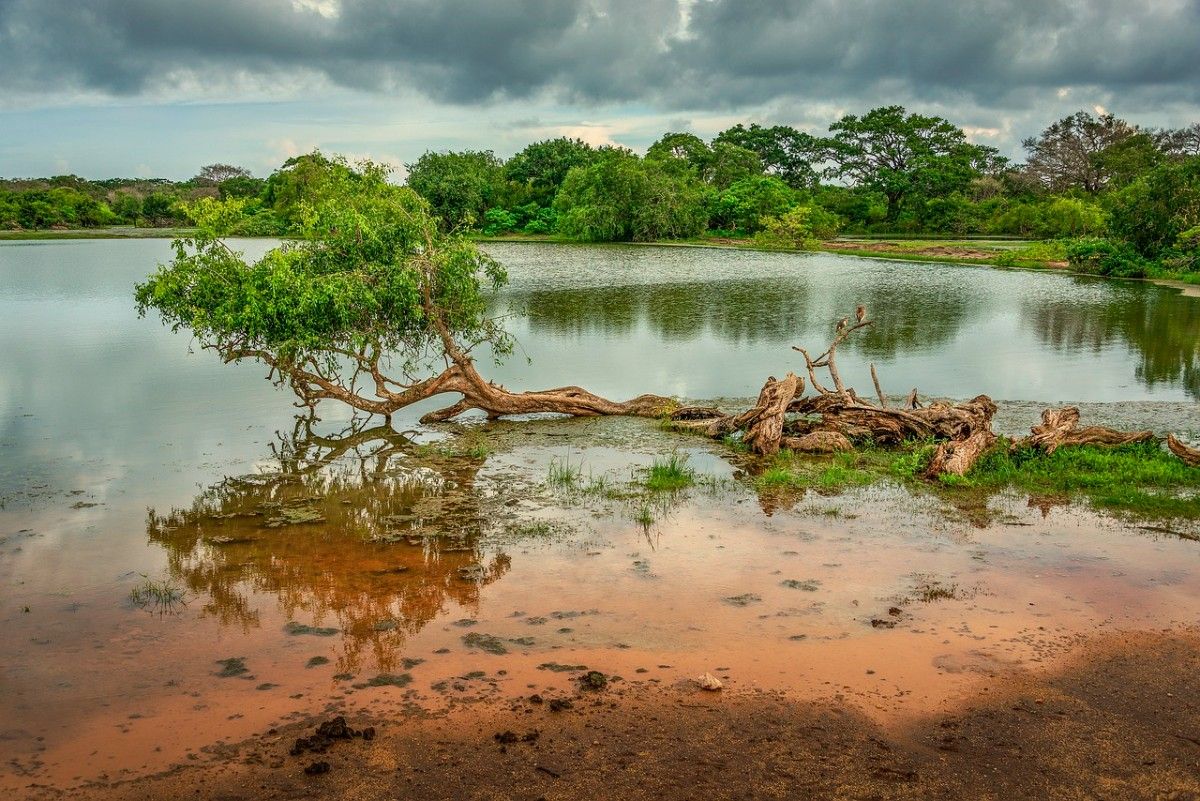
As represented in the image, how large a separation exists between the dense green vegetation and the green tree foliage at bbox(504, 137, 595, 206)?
15cm

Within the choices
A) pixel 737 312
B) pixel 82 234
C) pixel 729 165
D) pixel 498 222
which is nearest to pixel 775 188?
pixel 729 165

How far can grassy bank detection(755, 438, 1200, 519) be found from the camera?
1121 cm

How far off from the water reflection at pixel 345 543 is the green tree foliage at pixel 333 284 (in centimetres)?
200

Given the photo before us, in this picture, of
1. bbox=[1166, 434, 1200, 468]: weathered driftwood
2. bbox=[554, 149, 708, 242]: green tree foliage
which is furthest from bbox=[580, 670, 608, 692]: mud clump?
bbox=[554, 149, 708, 242]: green tree foliage

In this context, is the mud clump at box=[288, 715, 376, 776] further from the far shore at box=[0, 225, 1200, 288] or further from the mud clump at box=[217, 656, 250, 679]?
the far shore at box=[0, 225, 1200, 288]

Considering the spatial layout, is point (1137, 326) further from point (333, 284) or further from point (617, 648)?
point (617, 648)

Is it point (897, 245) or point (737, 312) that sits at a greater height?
point (897, 245)

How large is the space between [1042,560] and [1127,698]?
287 centimetres

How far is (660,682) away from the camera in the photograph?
705cm

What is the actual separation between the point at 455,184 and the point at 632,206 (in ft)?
80.1

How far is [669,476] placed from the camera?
41.0 ft

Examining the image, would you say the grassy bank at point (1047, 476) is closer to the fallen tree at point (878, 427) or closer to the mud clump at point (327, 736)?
the fallen tree at point (878, 427)

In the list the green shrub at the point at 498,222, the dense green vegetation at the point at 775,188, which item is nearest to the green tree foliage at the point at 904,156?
the dense green vegetation at the point at 775,188

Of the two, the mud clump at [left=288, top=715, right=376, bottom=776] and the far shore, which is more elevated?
the far shore
